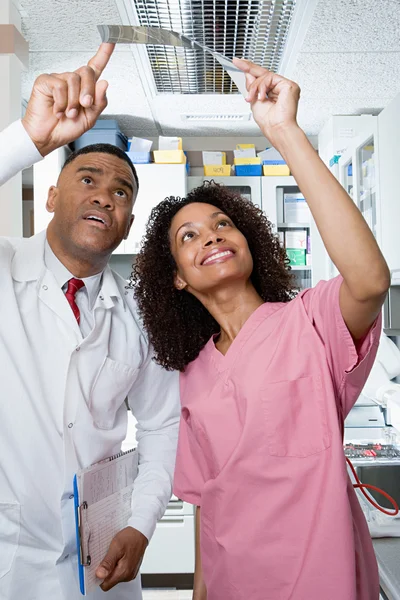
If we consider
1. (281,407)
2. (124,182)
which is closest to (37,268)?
(124,182)

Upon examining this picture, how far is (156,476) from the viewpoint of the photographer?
4.88 ft

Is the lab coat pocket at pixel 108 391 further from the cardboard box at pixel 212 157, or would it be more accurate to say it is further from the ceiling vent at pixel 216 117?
the cardboard box at pixel 212 157

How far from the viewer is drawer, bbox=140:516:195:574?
292cm

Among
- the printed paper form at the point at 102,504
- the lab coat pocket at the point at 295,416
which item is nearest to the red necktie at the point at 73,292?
the printed paper form at the point at 102,504

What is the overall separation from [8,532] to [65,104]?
2.97ft

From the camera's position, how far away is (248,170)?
416cm

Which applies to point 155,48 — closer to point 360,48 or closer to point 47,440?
point 360,48

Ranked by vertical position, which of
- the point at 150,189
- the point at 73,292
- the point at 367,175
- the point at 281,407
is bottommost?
the point at 281,407

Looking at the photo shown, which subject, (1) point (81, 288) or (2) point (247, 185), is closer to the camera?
(1) point (81, 288)

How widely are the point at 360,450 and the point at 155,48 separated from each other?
2.02 metres

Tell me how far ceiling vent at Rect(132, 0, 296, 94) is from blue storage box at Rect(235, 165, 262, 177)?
4.36 ft

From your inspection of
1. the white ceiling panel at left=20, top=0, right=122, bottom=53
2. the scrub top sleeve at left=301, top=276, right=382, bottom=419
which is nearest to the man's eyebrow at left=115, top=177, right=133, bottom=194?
the scrub top sleeve at left=301, top=276, right=382, bottom=419

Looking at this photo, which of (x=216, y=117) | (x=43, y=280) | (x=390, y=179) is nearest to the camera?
(x=43, y=280)

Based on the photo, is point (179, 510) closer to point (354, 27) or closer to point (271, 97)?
point (271, 97)
